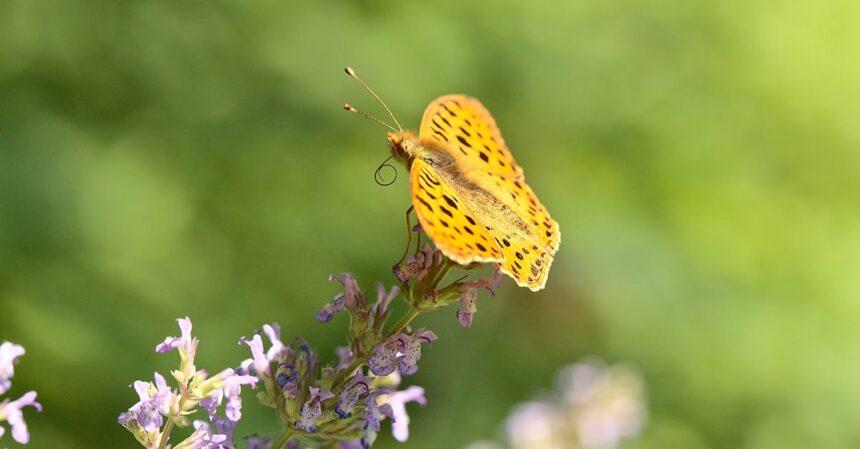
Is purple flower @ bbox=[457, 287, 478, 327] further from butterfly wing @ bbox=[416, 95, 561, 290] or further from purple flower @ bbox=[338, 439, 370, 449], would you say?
purple flower @ bbox=[338, 439, 370, 449]

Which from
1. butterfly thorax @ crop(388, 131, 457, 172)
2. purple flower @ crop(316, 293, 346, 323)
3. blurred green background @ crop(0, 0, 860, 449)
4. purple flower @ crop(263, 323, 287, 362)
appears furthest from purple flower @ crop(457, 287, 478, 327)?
blurred green background @ crop(0, 0, 860, 449)

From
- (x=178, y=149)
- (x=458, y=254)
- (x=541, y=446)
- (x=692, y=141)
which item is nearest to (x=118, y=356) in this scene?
(x=178, y=149)

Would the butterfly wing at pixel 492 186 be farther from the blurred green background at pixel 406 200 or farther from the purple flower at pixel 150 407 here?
the blurred green background at pixel 406 200

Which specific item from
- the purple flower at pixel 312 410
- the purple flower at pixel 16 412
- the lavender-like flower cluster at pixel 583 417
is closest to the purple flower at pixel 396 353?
the purple flower at pixel 312 410

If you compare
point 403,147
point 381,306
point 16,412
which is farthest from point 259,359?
point 403,147

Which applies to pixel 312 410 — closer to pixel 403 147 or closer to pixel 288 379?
pixel 288 379

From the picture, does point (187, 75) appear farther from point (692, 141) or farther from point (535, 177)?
point (692, 141)
